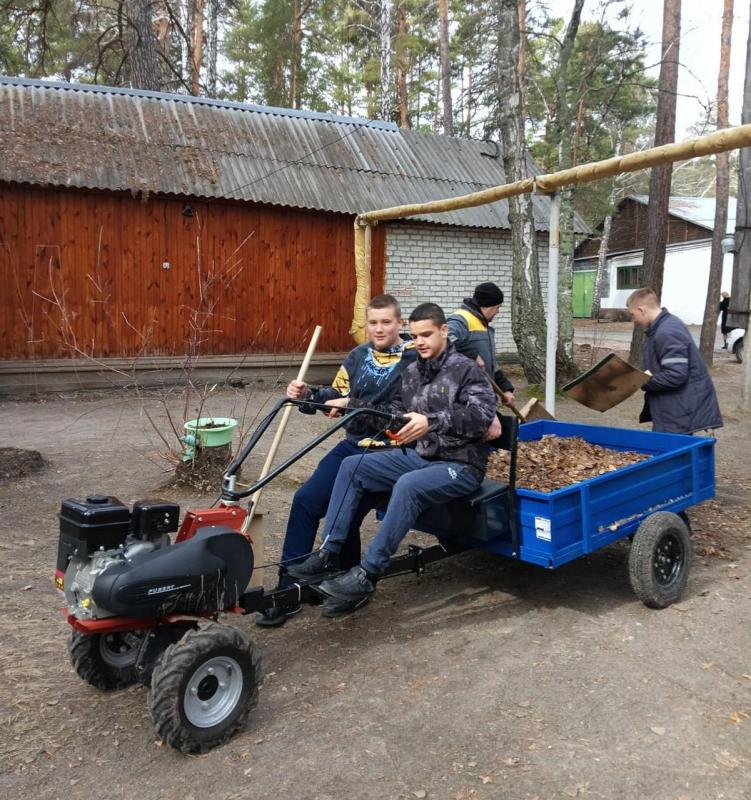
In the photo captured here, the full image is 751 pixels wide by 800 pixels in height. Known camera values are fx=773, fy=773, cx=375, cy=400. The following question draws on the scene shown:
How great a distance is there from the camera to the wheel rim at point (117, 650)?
3336 mm

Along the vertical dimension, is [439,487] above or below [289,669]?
above

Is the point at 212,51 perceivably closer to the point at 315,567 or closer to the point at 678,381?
the point at 678,381

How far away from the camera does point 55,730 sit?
3.08m

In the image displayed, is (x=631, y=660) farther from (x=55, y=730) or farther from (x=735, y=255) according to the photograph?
(x=735, y=255)

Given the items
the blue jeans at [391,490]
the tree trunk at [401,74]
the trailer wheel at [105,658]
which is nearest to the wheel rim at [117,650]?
the trailer wheel at [105,658]

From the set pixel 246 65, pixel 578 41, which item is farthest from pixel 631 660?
pixel 246 65

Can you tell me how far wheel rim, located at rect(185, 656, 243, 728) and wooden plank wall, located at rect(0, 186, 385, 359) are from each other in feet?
27.0

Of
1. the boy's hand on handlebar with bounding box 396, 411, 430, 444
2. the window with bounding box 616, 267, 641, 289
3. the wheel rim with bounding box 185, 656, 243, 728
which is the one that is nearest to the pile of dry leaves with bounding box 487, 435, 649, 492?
the boy's hand on handlebar with bounding box 396, 411, 430, 444

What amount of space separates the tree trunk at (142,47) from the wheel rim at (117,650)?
48.5 feet

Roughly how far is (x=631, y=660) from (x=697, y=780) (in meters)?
0.93

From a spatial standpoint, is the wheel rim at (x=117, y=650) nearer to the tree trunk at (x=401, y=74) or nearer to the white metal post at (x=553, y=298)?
the white metal post at (x=553, y=298)

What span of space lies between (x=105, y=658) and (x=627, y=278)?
38292 millimetres

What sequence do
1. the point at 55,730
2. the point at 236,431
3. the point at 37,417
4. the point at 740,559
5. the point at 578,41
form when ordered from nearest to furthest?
the point at 55,730 < the point at 740,559 < the point at 236,431 < the point at 37,417 < the point at 578,41

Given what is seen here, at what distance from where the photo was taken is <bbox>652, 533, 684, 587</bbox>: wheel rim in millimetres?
4246
